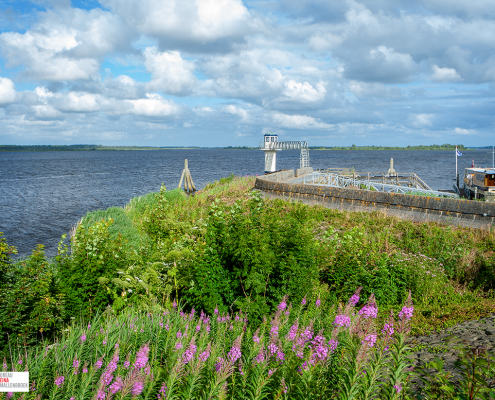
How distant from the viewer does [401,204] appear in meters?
13.8

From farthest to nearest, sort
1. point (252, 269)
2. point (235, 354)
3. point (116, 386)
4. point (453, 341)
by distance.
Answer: point (252, 269)
point (453, 341)
point (235, 354)
point (116, 386)

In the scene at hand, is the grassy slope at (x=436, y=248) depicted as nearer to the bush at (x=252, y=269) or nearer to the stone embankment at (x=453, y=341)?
the stone embankment at (x=453, y=341)

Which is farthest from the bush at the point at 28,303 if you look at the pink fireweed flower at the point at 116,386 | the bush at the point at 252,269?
the pink fireweed flower at the point at 116,386

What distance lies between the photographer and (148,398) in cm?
309

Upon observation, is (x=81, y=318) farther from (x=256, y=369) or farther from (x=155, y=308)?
(x=256, y=369)

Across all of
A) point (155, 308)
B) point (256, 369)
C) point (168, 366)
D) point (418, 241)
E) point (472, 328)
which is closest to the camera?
point (256, 369)

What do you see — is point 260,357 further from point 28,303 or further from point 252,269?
point 28,303

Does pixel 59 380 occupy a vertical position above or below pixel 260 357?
below

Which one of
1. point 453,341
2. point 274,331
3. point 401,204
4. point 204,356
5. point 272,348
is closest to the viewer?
point 204,356

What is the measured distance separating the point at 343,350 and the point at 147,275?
4187 mm

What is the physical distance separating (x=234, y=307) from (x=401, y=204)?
32.8 feet

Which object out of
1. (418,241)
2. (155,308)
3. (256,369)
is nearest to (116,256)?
(155,308)

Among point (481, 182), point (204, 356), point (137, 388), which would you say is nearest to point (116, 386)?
point (137, 388)

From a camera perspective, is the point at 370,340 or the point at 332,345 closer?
the point at 370,340
